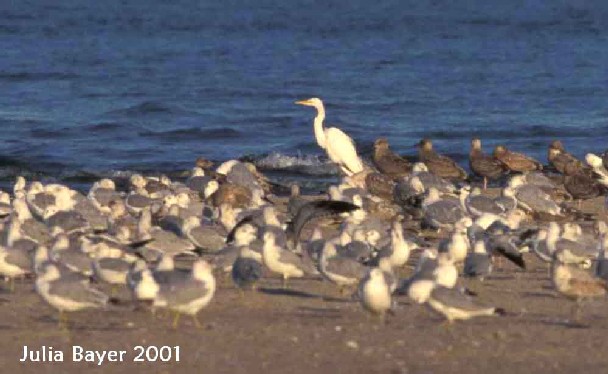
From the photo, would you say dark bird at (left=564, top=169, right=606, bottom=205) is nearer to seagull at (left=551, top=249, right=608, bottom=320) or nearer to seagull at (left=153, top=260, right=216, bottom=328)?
seagull at (left=551, top=249, right=608, bottom=320)

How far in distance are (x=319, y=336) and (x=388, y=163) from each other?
34.0 ft

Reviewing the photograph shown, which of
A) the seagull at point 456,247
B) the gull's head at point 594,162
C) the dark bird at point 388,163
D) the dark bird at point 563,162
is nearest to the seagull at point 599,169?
the gull's head at point 594,162

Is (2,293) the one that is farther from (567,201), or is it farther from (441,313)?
(567,201)

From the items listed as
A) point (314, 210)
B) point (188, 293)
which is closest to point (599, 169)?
point (314, 210)

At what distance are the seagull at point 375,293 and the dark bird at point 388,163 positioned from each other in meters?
9.58

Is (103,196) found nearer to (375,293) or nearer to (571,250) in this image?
(571,250)

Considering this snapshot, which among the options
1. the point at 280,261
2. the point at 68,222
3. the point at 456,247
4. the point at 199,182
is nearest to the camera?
the point at 280,261

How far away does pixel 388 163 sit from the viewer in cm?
2098

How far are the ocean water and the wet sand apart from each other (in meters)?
11.9

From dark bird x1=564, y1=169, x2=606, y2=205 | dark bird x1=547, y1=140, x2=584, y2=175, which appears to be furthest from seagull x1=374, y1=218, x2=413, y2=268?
dark bird x1=547, y1=140, x2=584, y2=175

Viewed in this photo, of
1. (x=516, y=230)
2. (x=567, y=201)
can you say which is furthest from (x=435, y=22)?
(x=516, y=230)

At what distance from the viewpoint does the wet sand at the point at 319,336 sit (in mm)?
9906

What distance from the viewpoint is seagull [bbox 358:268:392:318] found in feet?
35.9

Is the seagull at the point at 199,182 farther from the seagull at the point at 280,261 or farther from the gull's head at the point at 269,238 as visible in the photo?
the seagull at the point at 280,261
